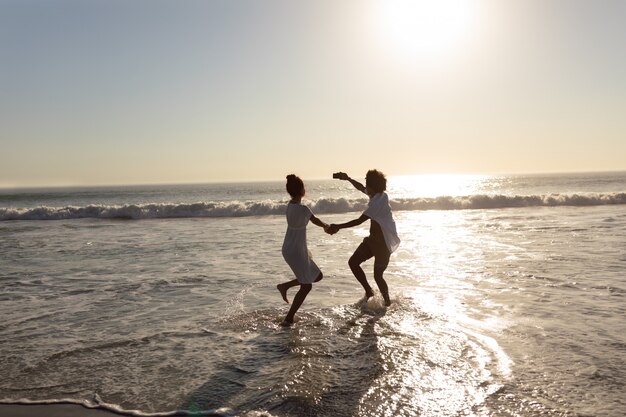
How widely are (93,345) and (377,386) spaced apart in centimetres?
358

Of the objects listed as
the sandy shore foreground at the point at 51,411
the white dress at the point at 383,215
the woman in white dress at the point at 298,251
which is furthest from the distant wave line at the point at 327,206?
the sandy shore foreground at the point at 51,411

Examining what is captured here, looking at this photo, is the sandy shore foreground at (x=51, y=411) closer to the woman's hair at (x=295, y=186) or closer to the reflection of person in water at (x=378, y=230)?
the woman's hair at (x=295, y=186)

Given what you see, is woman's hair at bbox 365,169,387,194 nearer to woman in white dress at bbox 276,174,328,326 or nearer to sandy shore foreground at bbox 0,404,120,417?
woman in white dress at bbox 276,174,328,326

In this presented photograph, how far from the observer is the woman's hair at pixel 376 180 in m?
7.17

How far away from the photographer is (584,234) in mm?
14992

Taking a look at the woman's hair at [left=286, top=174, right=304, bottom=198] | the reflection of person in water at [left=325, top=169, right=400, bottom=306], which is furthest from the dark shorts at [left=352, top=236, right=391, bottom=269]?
the woman's hair at [left=286, top=174, right=304, bottom=198]

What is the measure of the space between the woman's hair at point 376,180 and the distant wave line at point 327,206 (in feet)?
74.1

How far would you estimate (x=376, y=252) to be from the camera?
24.3 ft

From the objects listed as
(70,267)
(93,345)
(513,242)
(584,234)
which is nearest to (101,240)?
(70,267)

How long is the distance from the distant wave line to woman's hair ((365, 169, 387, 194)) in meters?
22.6

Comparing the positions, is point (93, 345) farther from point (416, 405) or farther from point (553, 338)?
point (553, 338)

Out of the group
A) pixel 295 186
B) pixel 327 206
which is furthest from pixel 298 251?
pixel 327 206

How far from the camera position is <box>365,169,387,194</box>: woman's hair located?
23.5 ft

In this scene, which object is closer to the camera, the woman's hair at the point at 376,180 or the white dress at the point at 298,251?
the white dress at the point at 298,251
